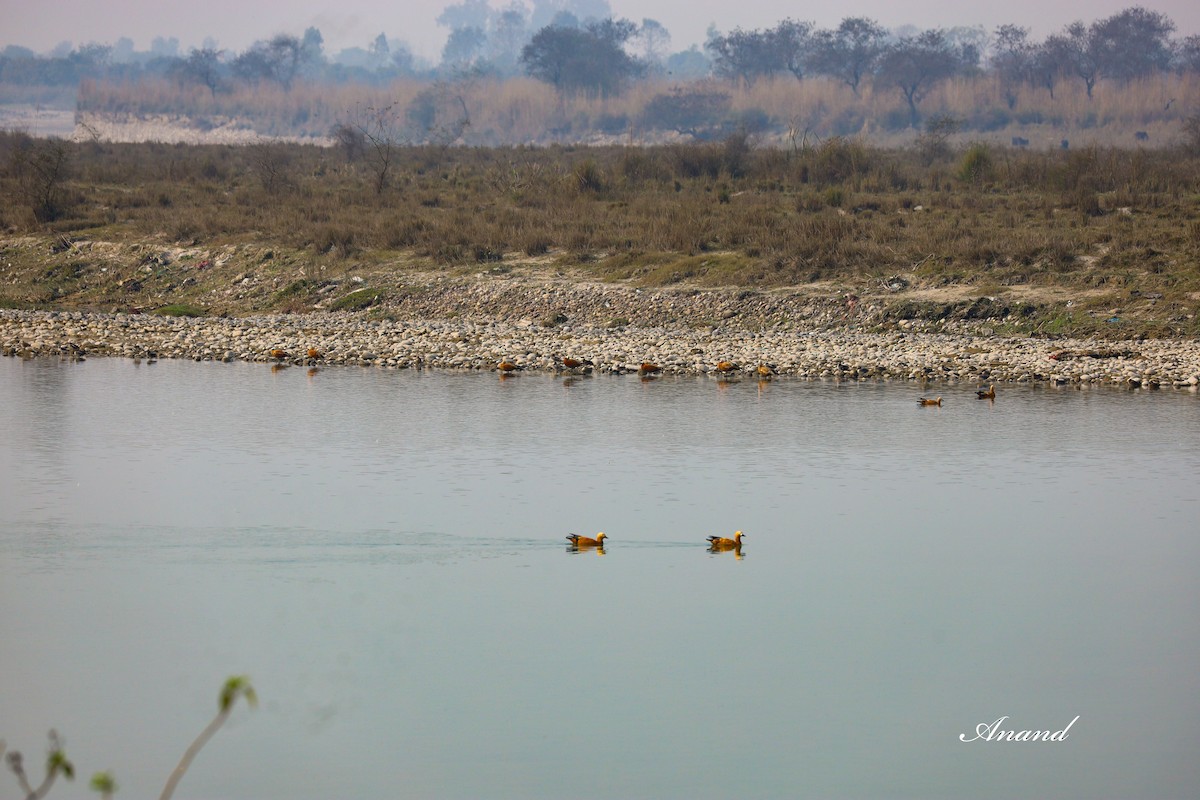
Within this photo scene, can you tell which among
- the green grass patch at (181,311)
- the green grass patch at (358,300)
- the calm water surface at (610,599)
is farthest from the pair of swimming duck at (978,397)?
the green grass patch at (181,311)

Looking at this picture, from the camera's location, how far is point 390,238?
2819 centimetres

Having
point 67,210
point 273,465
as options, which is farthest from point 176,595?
point 67,210

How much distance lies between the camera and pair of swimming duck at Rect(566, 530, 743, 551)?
10.4 m

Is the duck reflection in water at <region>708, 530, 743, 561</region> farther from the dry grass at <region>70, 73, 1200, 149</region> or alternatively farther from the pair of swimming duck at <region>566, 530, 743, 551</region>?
the dry grass at <region>70, 73, 1200, 149</region>

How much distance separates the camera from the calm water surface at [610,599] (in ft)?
22.1

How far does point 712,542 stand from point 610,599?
145 cm

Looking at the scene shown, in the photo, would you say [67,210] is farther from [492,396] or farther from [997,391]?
[997,391]

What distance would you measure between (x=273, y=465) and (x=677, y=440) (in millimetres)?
3908
